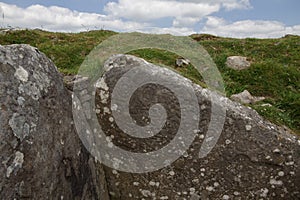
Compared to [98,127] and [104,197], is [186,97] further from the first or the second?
[104,197]

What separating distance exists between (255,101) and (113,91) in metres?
6.73

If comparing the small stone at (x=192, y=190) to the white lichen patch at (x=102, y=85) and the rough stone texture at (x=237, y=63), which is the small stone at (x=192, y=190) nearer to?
the white lichen patch at (x=102, y=85)

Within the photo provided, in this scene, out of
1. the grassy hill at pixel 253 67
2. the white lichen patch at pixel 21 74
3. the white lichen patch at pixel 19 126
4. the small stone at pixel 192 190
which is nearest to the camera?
the white lichen patch at pixel 19 126

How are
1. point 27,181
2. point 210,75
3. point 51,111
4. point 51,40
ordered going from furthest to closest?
point 51,40, point 210,75, point 51,111, point 27,181

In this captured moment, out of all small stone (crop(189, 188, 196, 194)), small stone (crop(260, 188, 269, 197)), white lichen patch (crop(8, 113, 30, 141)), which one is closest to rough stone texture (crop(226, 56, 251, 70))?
small stone (crop(260, 188, 269, 197))

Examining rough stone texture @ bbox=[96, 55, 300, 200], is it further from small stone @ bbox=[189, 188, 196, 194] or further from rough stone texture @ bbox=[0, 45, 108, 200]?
rough stone texture @ bbox=[0, 45, 108, 200]

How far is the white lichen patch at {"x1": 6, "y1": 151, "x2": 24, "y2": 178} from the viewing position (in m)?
4.43

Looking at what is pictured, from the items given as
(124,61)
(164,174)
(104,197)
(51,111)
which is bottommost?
(104,197)

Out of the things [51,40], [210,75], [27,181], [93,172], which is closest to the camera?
[27,181]

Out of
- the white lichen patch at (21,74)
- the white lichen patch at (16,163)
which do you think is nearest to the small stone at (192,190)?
the white lichen patch at (16,163)

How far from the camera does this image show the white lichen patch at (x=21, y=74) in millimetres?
4878

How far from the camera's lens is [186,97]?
20.2 feet

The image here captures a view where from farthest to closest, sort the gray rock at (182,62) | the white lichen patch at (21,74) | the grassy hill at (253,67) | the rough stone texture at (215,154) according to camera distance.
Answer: the gray rock at (182,62)
the grassy hill at (253,67)
the rough stone texture at (215,154)
the white lichen patch at (21,74)

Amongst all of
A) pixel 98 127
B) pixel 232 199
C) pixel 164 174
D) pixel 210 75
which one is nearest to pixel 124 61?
pixel 98 127
